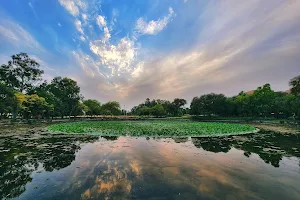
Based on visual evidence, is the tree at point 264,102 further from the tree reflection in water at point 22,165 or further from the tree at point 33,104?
the tree at point 33,104

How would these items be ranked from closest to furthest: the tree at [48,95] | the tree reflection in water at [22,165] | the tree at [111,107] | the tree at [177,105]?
the tree reflection in water at [22,165]
the tree at [48,95]
the tree at [111,107]
the tree at [177,105]

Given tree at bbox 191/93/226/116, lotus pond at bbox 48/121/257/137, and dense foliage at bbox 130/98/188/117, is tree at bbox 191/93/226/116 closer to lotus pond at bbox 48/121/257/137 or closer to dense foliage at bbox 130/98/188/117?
dense foliage at bbox 130/98/188/117

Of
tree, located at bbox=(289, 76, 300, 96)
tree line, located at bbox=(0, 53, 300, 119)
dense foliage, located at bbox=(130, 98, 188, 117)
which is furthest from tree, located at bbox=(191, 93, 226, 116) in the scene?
tree, located at bbox=(289, 76, 300, 96)

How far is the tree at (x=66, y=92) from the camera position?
61625 millimetres

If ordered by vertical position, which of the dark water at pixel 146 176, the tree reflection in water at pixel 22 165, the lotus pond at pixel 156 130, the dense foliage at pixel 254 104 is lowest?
the dark water at pixel 146 176

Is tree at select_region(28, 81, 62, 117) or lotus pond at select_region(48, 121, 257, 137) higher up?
tree at select_region(28, 81, 62, 117)

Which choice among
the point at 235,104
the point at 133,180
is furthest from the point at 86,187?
the point at 235,104

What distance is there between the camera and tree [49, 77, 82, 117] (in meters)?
61.6

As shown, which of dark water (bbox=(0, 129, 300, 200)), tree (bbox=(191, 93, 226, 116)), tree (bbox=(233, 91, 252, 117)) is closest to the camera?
dark water (bbox=(0, 129, 300, 200))

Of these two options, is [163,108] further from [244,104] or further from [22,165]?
[22,165]

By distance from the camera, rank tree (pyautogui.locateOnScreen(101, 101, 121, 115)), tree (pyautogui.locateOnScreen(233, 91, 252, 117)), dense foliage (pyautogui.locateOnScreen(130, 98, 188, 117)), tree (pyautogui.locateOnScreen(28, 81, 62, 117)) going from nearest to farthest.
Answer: tree (pyautogui.locateOnScreen(28, 81, 62, 117))
tree (pyautogui.locateOnScreen(233, 91, 252, 117))
dense foliage (pyautogui.locateOnScreen(130, 98, 188, 117))
tree (pyautogui.locateOnScreen(101, 101, 121, 115))

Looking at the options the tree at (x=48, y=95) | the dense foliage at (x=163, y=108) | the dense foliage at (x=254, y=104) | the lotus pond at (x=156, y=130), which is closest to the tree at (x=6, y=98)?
the tree at (x=48, y=95)

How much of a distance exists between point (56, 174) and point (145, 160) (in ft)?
13.9

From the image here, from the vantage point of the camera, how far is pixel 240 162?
8.93 m
